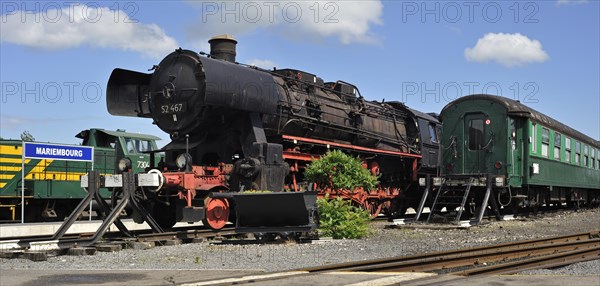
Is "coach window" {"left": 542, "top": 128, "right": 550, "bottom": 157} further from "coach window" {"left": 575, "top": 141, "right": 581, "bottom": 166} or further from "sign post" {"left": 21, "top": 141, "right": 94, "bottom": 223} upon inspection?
"sign post" {"left": 21, "top": 141, "right": 94, "bottom": 223}

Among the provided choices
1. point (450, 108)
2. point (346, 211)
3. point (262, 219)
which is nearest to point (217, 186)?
point (262, 219)

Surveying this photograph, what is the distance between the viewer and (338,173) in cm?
1567

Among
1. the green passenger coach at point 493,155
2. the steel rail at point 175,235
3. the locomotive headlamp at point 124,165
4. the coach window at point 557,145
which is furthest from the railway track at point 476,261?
the coach window at point 557,145

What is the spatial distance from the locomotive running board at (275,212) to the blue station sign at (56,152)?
7.35 metres

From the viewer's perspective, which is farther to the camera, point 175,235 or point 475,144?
point 475,144

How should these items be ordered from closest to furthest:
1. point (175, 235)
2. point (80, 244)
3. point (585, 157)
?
point (80, 244) → point (175, 235) → point (585, 157)

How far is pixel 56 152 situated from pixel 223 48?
5.67m

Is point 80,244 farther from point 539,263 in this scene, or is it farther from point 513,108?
point 513,108

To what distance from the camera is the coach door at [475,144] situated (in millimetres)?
17391

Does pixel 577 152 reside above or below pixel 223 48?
below

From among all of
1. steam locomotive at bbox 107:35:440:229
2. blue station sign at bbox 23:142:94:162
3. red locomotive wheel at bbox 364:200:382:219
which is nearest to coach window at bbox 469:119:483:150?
steam locomotive at bbox 107:35:440:229

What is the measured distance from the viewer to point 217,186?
13.3m

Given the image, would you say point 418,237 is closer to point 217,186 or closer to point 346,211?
point 346,211

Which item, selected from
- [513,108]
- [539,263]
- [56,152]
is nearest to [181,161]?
[56,152]
